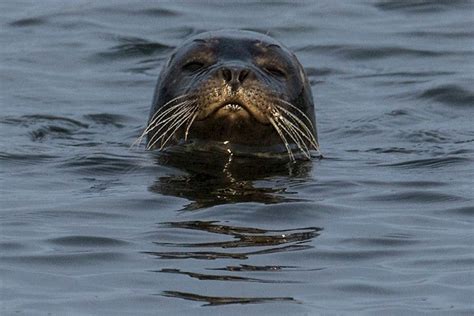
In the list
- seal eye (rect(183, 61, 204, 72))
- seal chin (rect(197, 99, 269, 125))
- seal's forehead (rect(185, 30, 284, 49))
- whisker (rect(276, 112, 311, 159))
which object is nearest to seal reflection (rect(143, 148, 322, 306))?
whisker (rect(276, 112, 311, 159))

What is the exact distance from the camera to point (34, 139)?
438 inches

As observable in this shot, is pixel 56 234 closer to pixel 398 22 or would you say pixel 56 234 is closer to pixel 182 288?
pixel 182 288

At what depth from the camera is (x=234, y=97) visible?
9242mm

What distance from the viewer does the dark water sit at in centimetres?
698

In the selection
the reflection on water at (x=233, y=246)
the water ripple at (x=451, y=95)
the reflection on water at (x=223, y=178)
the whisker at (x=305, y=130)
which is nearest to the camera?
the reflection on water at (x=233, y=246)

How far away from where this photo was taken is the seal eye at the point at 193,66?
32.2 feet

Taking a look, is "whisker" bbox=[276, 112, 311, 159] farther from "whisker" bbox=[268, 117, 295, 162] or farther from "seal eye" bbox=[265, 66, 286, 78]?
"seal eye" bbox=[265, 66, 286, 78]

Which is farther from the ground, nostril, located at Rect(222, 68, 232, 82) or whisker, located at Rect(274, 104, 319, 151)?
nostril, located at Rect(222, 68, 232, 82)

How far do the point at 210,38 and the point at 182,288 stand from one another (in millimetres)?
3191

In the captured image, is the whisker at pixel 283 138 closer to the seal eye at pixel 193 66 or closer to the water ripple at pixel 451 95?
the seal eye at pixel 193 66

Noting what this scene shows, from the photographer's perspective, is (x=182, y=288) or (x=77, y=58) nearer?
(x=182, y=288)

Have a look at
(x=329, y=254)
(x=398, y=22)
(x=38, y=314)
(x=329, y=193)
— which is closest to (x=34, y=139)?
(x=329, y=193)

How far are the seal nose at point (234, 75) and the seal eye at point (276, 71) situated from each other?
447 millimetres

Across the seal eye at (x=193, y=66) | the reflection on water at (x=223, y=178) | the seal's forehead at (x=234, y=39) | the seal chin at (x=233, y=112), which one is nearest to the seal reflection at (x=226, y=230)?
the reflection on water at (x=223, y=178)
